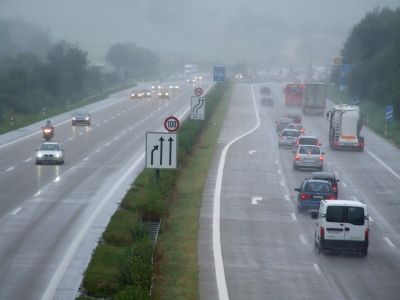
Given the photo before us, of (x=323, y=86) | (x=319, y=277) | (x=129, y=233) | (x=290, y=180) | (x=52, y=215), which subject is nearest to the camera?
(x=319, y=277)

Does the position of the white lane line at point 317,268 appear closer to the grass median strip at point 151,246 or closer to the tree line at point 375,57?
the grass median strip at point 151,246

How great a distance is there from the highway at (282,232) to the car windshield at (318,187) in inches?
41.2

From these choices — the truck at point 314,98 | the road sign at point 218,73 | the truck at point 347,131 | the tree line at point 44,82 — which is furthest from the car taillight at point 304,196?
the truck at point 314,98

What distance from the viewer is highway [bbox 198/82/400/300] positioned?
2084 centimetres

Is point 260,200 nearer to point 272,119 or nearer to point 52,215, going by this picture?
point 52,215

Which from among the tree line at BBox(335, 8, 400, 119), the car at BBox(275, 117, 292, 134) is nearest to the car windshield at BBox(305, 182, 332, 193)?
the car at BBox(275, 117, 292, 134)

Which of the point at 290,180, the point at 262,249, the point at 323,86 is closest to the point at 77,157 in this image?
the point at 290,180

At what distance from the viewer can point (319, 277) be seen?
22.0m

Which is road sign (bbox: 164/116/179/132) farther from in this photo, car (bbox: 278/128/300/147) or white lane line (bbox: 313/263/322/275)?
car (bbox: 278/128/300/147)

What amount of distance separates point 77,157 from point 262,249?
89.1ft

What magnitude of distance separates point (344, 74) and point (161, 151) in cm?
8397

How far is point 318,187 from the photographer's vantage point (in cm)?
3309

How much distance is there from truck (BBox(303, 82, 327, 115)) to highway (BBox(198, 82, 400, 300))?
3555 centimetres

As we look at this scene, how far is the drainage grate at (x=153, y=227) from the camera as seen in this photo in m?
25.3
